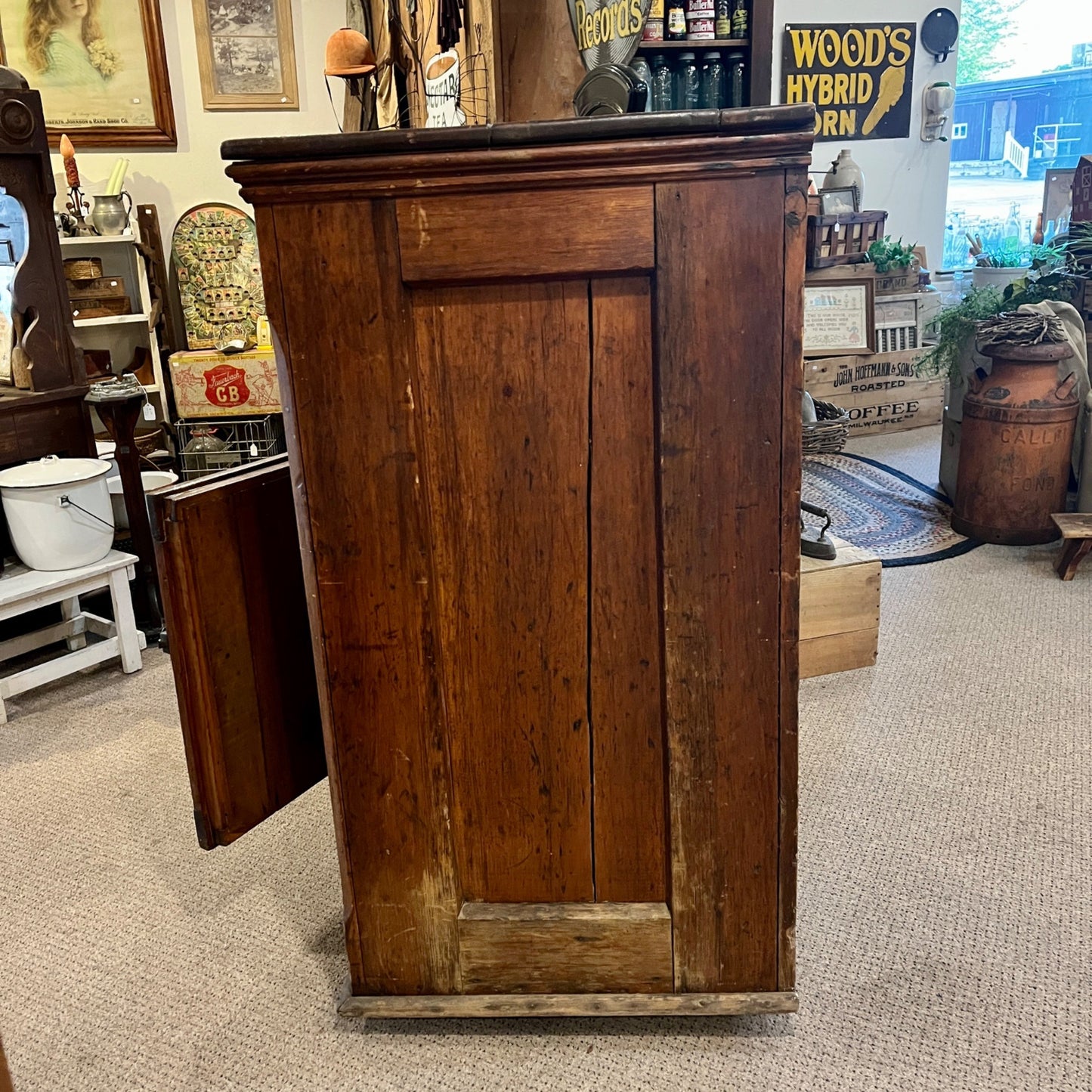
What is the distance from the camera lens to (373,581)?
1352 millimetres

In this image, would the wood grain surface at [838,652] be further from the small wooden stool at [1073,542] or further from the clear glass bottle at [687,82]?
the clear glass bottle at [687,82]

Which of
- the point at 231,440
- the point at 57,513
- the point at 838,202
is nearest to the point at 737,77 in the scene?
the point at 838,202

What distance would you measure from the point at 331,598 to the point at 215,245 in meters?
3.76

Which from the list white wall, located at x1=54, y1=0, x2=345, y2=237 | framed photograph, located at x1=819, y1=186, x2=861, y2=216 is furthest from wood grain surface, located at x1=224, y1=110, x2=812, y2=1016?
framed photograph, located at x1=819, y1=186, x2=861, y2=216

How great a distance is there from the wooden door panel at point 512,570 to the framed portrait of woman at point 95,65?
153 inches

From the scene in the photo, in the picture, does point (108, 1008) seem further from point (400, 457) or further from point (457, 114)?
point (457, 114)

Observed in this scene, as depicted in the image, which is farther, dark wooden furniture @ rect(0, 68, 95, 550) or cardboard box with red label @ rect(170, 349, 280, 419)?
cardboard box with red label @ rect(170, 349, 280, 419)

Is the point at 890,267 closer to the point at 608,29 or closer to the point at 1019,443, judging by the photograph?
the point at 1019,443

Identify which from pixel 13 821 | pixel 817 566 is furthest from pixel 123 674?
pixel 817 566

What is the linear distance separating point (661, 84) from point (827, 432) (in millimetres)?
1620

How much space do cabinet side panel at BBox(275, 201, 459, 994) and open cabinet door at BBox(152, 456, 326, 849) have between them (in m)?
0.17

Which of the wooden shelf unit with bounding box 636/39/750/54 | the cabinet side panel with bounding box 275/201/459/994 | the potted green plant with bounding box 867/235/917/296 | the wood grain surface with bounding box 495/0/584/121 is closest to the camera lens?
the cabinet side panel with bounding box 275/201/459/994

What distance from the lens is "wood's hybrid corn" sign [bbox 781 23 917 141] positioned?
5688mm

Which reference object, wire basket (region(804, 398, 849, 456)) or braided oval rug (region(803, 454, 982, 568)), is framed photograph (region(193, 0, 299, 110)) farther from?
braided oval rug (region(803, 454, 982, 568))
